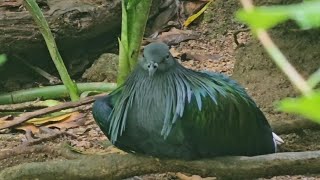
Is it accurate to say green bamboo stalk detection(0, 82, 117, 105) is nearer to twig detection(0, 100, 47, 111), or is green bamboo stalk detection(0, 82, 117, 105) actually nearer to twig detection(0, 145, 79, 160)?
twig detection(0, 100, 47, 111)

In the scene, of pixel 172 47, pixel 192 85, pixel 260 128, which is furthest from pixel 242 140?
pixel 172 47

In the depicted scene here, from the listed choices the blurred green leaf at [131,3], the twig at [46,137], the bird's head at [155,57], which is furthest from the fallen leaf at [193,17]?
the bird's head at [155,57]

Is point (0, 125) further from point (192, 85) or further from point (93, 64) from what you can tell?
point (192, 85)

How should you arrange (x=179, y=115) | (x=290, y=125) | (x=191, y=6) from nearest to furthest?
(x=179, y=115) < (x=290, y=125) < (x=191, y=6)

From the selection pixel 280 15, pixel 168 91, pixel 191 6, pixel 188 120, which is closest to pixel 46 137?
pixel 168 91

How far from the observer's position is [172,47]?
522 centimetres

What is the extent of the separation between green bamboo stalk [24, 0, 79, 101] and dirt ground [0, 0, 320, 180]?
0.18 metres

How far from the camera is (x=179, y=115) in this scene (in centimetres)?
246

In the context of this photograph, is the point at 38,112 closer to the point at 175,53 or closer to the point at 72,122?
the point at 72,122

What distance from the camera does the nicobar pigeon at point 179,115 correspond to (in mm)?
2473

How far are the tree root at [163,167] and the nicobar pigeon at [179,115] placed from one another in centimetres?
5

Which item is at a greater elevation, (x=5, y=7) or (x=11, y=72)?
(x=5, y=7)

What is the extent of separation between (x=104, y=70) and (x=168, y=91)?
2.19 metres

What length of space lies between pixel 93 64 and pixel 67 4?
0.47 metres
